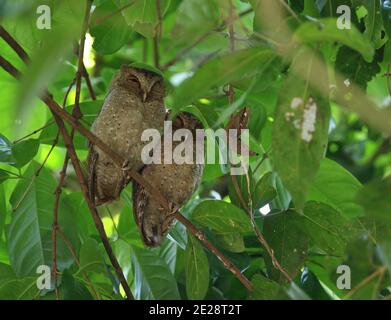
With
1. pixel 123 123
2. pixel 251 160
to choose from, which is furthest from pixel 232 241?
pixel 123 123

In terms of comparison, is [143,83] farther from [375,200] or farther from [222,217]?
[375,200]

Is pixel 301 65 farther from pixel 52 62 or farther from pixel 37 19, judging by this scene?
pixel 37 19

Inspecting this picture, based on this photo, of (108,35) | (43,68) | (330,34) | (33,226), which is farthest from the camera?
(108,35)

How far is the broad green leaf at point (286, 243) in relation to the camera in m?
2.08

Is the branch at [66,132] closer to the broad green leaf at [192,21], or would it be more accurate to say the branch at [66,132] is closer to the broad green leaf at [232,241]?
the broad green leaf at [232,241]

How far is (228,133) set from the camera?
202 centimetres

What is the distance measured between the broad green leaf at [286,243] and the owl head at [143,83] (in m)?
0.81

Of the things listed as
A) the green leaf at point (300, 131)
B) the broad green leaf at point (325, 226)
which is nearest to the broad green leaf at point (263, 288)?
the broad green leaf at point (325, 226)

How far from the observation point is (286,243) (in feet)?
6.89

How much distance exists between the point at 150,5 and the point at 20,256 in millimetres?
878

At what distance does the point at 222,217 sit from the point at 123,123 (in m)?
0.70

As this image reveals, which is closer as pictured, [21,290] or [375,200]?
[375,200]

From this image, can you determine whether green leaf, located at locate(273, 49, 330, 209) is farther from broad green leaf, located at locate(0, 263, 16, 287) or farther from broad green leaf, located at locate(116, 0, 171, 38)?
broad green leaf, located at locate(0, 263, 16, 287)
